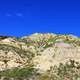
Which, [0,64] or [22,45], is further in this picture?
[22,45]

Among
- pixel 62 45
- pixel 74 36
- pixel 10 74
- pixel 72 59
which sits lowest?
pixel 10 74

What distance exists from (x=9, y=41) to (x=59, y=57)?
41.7ft

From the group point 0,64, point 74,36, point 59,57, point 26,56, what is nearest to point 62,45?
point 59,57

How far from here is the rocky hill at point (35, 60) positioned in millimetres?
37438

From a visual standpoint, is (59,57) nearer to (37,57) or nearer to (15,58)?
(37,57)

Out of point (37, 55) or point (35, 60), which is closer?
point (35, 60)

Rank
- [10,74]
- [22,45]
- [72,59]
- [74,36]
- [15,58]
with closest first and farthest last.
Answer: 1. [10,74]
2. [72,59]
3. [15,58]
4. [22,45]
5. [74,36]

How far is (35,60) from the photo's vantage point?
42.8m

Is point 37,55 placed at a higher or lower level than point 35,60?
higher

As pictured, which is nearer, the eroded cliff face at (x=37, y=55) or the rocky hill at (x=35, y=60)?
the rocky hill at (x=35, y=60)

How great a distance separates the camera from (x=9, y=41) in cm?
5038

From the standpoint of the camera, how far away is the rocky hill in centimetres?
3744

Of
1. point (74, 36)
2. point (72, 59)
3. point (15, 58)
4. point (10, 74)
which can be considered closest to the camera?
point (10, 74)

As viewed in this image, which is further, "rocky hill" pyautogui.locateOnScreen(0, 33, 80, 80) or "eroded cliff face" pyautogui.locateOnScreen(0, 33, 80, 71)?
"eroded cliff face" pyautogui.locateOnScreen(0, 33, 80, 71)
